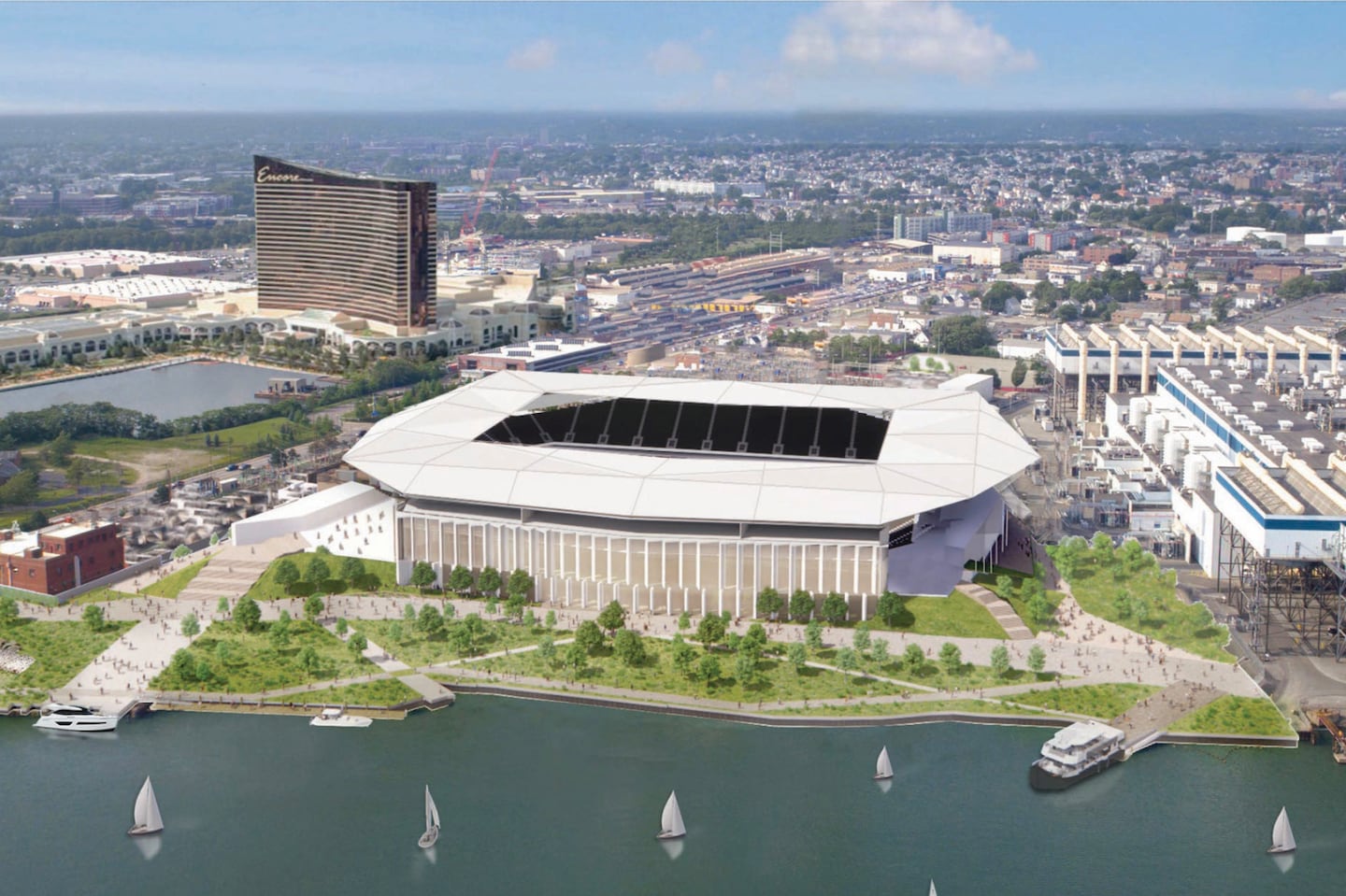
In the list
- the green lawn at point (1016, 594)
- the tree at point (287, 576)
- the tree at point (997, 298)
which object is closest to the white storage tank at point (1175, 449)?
the green lawn at point (1016, 594)

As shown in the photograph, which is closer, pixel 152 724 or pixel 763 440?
pixel 152 724

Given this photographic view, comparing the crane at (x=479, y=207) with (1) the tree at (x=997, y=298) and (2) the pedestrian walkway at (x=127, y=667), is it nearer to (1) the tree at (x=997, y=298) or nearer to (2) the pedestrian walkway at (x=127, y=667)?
(1) the tree at (x=997, y=298)

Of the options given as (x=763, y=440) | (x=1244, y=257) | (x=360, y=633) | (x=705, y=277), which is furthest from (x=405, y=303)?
(x=1244, y=257)

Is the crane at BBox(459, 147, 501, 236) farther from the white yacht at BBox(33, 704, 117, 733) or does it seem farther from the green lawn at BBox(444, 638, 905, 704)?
the white yacht at BBox(33, 704, 117, 733)

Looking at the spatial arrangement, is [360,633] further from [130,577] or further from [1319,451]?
[1319,451]

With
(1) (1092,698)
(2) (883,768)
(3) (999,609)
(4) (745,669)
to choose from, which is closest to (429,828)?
(4) (745,669)

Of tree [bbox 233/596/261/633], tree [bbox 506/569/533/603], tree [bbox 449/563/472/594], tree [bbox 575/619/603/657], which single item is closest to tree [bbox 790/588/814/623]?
tree [bbox 575/619/603/657]
